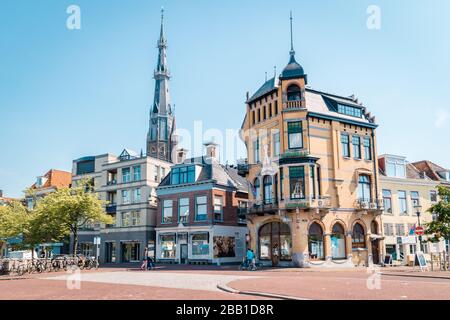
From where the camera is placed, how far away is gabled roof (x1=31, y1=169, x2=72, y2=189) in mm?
62459

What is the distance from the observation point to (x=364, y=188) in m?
37.8

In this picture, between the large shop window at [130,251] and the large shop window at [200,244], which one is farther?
the large shop window at [130,251]

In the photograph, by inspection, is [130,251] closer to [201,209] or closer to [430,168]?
[201,209]

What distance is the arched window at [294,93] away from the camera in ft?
119

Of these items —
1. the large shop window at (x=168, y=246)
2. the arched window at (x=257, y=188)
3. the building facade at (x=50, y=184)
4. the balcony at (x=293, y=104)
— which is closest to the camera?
the balcony at (x=293, y=104)

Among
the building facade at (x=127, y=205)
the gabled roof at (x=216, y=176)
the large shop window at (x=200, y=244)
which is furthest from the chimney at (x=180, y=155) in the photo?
the large shop window at (x=200, y=244)

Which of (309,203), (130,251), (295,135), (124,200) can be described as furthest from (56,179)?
(309,203)

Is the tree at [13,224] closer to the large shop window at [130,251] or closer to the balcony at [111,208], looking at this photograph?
the balcony at [111,208]

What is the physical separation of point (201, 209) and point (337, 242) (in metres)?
14.5

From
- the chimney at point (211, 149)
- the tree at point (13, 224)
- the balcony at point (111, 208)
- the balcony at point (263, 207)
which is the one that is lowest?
the tree at point (13, 224)

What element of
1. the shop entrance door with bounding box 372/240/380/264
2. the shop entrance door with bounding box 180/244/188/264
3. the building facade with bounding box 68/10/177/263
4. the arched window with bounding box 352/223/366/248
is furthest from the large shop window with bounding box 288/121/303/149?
the building facade with bounding box 68/10/177/263

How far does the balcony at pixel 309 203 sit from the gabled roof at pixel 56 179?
39.7m

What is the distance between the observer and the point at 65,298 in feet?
48.8
